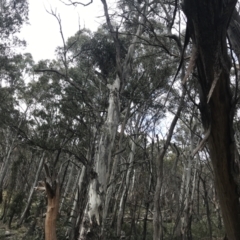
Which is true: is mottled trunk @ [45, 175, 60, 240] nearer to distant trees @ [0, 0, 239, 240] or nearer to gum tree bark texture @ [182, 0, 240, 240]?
distant trees @ [0, 0, 239, 240]

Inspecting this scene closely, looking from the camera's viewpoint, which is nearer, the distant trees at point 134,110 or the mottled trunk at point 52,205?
the distant trees at point 134,110

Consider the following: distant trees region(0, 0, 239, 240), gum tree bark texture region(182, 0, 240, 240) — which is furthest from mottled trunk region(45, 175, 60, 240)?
gum tree bark texture region(182, 0, 240, 240)

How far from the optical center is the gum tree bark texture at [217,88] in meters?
1.12

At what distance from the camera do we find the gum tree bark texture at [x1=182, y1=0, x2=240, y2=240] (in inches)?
44.0

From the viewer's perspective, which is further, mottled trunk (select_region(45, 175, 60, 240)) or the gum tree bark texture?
mottled trunk (select_region(45, 175, 60, 240))

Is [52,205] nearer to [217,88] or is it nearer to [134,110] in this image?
[217,88]

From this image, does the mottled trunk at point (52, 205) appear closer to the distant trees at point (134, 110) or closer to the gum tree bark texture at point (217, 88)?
the distant trees at point (134, 110)

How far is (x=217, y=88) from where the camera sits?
1.21 meters

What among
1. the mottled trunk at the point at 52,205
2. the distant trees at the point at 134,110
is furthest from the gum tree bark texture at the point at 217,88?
the mottled trunk at the point at 52,205

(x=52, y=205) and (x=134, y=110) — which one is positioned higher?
(x=134, y=110)

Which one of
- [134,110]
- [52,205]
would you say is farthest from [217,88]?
[134,110]

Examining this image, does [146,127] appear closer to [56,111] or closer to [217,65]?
[56,111]

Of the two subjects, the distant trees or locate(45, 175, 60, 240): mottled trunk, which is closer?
the distant trees

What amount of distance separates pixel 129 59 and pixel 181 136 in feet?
31.8
